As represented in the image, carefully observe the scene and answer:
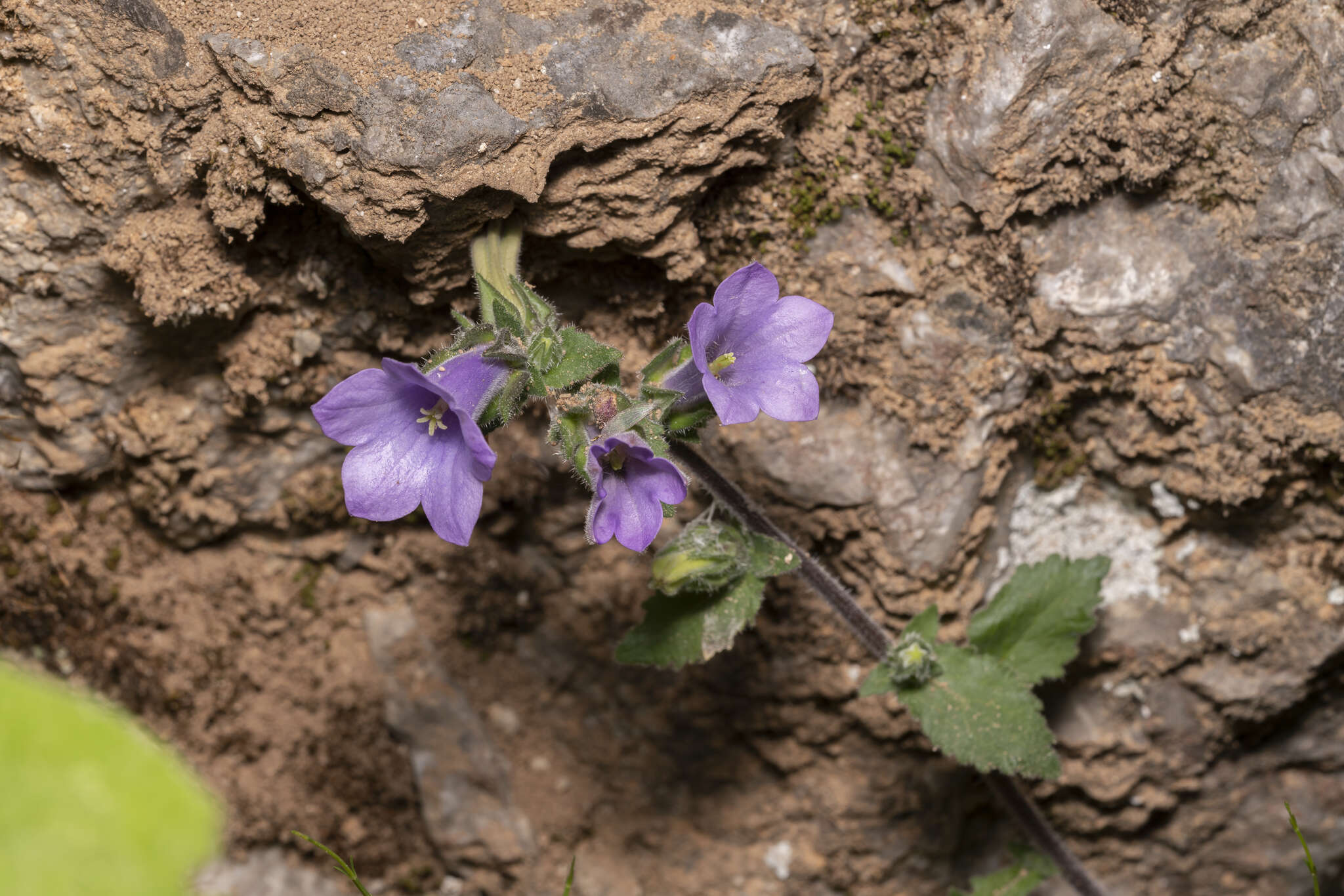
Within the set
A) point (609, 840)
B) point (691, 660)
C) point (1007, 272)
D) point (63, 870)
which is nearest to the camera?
point (63, 870)

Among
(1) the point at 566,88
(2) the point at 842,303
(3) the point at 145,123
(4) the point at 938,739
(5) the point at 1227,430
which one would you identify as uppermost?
(1) the point at 566,88

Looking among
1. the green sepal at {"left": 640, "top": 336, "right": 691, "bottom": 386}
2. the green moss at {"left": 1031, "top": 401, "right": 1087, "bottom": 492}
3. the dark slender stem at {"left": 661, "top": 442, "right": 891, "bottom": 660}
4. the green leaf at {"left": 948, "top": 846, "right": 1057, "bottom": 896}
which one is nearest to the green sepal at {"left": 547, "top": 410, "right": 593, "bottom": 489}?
the green sepal at {"left": 640, "top": 336, "right": 691, "bottom": 386}

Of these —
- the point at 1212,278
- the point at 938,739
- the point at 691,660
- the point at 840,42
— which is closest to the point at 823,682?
the point at 938,739

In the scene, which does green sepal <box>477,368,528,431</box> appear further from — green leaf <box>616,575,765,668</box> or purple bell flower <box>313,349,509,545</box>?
green leaf <box>616,575,765,668</box>

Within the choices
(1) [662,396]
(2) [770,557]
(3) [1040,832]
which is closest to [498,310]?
(1) [662,396]

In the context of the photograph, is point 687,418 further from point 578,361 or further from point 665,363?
point 578,361

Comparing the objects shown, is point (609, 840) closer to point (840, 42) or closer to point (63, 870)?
point (63, 870)
